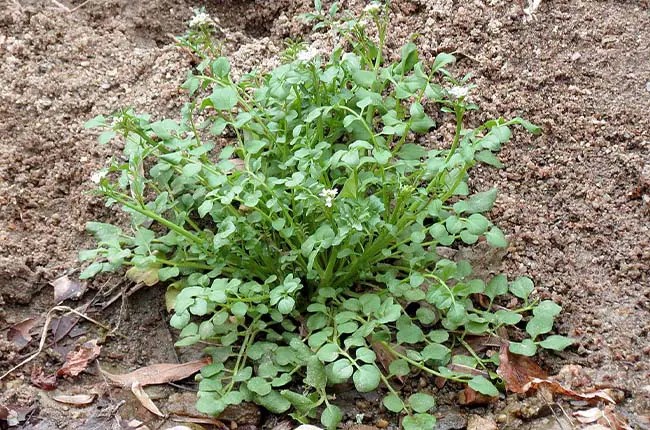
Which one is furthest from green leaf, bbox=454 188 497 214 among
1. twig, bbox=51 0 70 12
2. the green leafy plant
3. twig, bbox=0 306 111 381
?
twig, bbox=51 0 70 12

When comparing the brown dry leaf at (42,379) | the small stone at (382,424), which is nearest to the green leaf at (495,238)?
the small stone at (382,424)

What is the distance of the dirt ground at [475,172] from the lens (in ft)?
6.73


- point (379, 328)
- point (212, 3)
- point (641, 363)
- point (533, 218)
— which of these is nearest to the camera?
point (641, 363)

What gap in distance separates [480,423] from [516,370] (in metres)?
0.20

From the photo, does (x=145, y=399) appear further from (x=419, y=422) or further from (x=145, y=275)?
(x=419, y=422)

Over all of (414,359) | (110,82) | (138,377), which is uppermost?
(110,82)

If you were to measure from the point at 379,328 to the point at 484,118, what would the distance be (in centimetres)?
84

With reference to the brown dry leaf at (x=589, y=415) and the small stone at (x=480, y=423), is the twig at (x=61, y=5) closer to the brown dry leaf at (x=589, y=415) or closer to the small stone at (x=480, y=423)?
the small stone at (x=480, y=423)

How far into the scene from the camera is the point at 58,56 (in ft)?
9.16

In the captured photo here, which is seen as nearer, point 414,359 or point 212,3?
point 414,359

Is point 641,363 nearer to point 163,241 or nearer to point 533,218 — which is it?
point 533,218

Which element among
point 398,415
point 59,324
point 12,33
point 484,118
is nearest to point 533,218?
point 484,118

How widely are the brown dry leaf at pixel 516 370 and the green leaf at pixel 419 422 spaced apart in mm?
254

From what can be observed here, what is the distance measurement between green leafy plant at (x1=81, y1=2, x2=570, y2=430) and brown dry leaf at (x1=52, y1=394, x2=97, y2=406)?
0.31m
